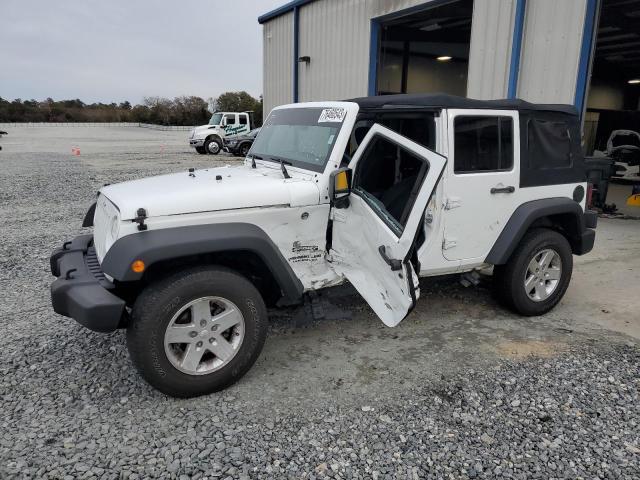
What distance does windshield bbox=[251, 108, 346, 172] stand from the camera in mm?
3719

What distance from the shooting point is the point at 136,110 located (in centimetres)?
6125

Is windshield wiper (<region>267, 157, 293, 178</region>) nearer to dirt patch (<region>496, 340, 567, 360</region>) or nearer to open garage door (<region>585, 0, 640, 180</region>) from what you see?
dirt patch (<region>496, 340, 567, 360</region>)

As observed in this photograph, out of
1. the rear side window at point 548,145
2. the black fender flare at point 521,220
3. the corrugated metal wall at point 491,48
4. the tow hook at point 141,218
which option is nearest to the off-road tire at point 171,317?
the tow hook at point 141,218

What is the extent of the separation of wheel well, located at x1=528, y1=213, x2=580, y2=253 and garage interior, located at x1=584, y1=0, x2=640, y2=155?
29.9 feet

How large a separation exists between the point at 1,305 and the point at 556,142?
5242mm

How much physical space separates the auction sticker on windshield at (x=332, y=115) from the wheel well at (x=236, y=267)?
1283mm

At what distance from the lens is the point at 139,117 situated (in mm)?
60312

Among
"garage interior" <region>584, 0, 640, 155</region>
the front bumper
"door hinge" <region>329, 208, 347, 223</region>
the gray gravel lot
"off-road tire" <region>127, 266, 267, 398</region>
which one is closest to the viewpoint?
the gray gravel lot

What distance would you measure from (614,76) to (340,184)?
23.6 m

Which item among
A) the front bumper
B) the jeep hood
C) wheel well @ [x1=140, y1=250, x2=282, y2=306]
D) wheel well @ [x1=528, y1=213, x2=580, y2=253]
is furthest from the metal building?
the front bumper

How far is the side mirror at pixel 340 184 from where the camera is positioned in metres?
3.38

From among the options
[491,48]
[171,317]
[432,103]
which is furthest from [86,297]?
[491,48]

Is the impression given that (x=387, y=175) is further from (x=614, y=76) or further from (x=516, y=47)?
(x=614, y=76)

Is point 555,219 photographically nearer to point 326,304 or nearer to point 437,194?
point 437,194
